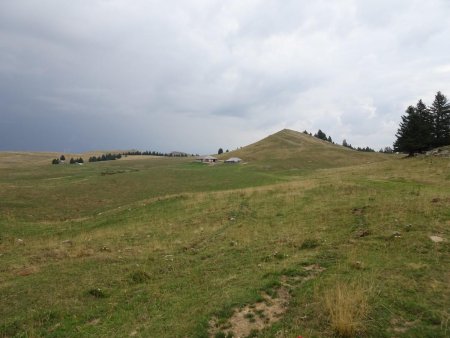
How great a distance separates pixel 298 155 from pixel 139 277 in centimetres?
10133

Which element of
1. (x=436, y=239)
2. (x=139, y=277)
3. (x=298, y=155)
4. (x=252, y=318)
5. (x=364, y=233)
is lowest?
(x=139, y=277)

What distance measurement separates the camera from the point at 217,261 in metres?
16.1

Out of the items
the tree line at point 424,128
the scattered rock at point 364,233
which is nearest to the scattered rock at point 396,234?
the scattered rock at point 364,233

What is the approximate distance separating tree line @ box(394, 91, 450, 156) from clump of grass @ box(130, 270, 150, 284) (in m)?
67.1

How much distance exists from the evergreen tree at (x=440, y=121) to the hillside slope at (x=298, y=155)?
29190mm

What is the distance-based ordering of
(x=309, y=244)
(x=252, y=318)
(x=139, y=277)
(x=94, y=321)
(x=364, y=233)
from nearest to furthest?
(x=252, y=318) → (x=94, y=321) → (x=139, y=277) → (x=309, y=244) → (x=364, y=233)

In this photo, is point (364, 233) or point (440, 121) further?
point (440, 121)

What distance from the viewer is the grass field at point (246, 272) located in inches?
371

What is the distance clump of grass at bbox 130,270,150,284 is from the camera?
1442 centimetres

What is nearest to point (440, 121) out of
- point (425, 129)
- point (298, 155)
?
point (425, 129)

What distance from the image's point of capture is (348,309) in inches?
347

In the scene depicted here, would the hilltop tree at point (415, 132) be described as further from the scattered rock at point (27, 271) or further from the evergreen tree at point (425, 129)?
the scattered rock at point (27, 271)

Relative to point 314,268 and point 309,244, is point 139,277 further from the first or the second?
point 309,244

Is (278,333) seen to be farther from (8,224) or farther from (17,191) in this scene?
(17,191)
